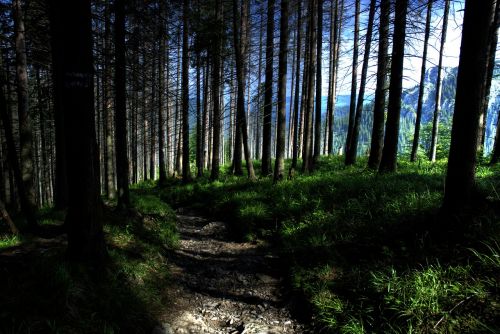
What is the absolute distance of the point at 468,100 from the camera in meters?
3.98

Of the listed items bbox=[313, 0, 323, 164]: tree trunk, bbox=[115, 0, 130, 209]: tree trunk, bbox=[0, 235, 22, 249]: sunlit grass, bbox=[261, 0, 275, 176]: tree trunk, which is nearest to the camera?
bbox=[0, 235, 22, 249]: sunlit grass

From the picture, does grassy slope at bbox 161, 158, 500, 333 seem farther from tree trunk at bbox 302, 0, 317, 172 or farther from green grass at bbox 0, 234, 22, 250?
green grass at bbox 0, 234, 22, 250

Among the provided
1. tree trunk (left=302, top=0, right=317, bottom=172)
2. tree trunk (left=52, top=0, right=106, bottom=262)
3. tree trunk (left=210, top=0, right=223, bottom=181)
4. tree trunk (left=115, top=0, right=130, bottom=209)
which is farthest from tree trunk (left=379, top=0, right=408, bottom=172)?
tree trunk (left=52, top=0, right=106, bottom=262)

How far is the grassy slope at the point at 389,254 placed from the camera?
3236 mm

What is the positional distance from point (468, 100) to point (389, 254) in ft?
7.75

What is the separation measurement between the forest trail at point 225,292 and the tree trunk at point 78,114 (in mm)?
1669

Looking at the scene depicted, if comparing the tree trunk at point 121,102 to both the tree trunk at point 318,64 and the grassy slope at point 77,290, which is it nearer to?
the grassy slope at point 77,290

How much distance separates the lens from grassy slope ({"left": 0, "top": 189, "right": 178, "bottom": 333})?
306 centimetres

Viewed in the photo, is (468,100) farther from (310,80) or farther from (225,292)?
(310,80)

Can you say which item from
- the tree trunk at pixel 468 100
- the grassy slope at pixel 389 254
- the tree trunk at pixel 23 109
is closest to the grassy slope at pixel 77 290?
the grassy slope at pixel 389 254

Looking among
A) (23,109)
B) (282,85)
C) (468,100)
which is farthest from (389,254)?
(23,109)

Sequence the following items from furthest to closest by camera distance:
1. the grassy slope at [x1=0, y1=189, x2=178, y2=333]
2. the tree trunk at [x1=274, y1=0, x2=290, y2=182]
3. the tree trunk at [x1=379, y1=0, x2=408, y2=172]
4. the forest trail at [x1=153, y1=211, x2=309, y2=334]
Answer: the tree trunk at [x1=274, y1=0, x2=290, y2=182] < the tree trunk at [x1=379, y1=0, x2=408, y2=172] < the forest trail at [x1=153, y1=211, x2=309, y2=334] < the grassy slope at [x1=0, y1=189, x2=178, y2=333]

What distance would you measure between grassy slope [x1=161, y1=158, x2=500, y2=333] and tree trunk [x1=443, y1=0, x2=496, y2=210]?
38 cm

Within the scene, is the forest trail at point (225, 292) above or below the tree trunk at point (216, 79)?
below
